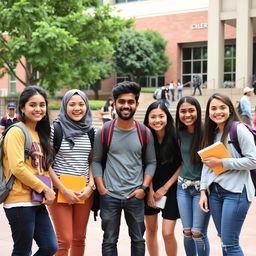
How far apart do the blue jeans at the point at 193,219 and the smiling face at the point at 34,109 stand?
1534mm

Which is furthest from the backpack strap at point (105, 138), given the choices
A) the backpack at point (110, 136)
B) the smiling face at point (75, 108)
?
the smiling face at point (75, 108)

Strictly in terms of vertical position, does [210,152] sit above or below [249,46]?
below

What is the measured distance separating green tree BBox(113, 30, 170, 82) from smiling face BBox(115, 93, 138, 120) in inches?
1339

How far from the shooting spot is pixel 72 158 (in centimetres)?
424

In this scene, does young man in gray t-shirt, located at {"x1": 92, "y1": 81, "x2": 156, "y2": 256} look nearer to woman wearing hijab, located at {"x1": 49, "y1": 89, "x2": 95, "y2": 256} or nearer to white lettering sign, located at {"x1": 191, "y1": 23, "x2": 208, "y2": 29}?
woman wearing hijab, located at {"x1": 49, "y1": 89, "x2": 95, "y2": 256}

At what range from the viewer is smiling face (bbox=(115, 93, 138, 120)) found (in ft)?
13.8

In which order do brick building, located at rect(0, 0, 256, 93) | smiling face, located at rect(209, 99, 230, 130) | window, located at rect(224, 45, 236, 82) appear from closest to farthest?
smiling face, located at rect(209, 99, 230, 130) < brick building, located at rect(0, 0, 256, 93) < window, located at rect(224, 45, 236, 82)

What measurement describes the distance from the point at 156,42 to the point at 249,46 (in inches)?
487

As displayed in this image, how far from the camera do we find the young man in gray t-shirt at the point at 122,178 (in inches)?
165

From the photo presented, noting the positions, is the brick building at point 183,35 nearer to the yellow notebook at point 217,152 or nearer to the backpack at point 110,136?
the backpack at point 110,136

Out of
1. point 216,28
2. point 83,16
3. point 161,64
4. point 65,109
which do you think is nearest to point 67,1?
point 83,16

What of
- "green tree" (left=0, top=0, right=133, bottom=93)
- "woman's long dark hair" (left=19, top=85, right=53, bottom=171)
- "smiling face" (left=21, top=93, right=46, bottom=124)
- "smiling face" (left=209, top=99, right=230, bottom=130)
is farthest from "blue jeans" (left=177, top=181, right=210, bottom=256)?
"green tree" (left=0, top=0, right=133, bottom=93)

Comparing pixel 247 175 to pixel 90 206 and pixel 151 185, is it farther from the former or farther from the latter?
pixel 90 206

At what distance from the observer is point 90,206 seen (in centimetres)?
440
